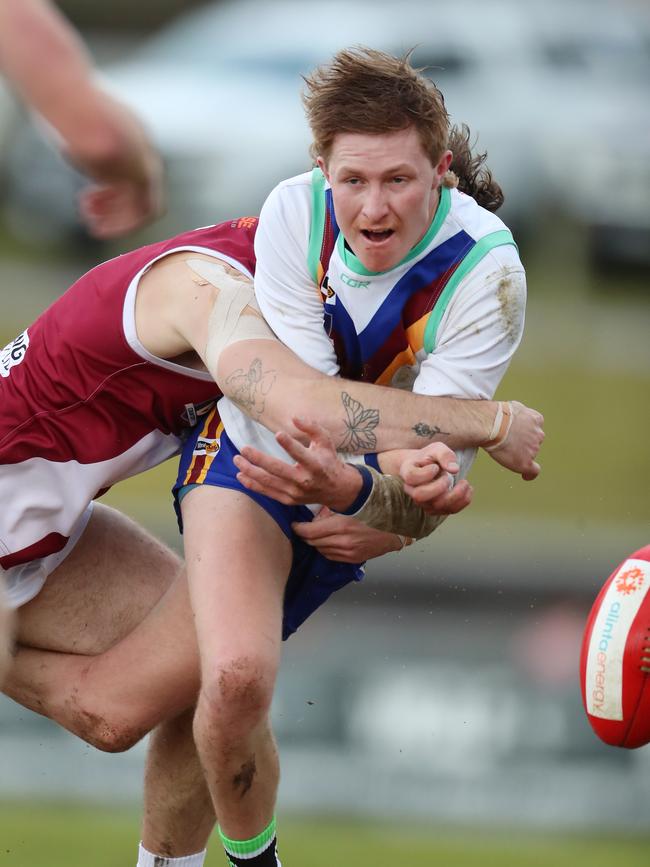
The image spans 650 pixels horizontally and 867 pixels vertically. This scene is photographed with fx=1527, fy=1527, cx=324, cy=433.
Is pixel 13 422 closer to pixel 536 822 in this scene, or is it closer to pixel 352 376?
pixel 352 376

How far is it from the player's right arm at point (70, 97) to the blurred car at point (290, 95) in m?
Result: 9.01

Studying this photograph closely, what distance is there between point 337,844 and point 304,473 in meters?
4.77

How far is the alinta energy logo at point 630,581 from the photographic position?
430 cm

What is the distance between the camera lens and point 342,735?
887 centimetres

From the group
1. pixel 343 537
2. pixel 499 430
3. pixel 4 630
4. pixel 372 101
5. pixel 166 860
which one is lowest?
pixel 166 860

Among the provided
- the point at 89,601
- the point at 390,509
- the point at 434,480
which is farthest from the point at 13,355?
the point at 434,480

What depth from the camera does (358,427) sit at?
3.72 meters

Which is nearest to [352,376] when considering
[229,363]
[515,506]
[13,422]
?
[229,363]

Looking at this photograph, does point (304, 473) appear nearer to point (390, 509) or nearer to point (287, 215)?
point (390, 509)

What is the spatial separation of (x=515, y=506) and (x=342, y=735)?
3.34 metres

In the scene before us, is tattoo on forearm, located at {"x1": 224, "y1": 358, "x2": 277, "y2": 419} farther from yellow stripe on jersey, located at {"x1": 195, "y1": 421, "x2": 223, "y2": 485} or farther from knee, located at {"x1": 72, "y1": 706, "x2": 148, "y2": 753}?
knee, located at {"x1": 72, "y1": 706, "x2": 148, "y2": 753}

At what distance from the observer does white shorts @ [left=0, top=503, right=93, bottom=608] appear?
4.29 meters

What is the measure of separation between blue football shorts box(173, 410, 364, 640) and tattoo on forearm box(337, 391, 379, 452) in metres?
0.36

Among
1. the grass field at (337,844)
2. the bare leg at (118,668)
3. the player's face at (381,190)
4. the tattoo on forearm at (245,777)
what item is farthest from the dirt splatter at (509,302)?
the grass field at (337,844)
